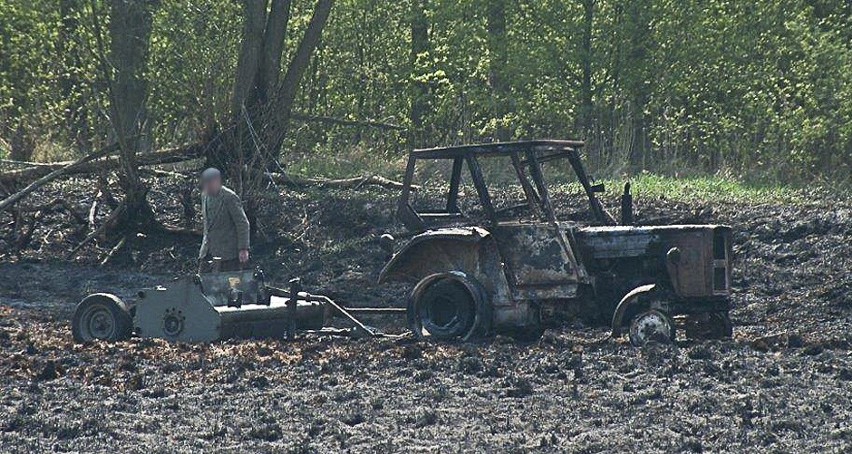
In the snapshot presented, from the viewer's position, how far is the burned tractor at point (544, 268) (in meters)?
15.0

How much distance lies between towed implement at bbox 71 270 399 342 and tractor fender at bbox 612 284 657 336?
7.13 ft

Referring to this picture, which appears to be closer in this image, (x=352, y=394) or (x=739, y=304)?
(x=352, y=394)

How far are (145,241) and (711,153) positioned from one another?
43.7 feet

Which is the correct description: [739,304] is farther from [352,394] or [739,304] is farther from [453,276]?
[352,394]

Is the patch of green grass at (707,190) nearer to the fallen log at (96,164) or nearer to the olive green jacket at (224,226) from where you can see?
the fallen log at (96,164)

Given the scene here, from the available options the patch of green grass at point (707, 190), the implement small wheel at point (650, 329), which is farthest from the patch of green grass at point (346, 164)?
the implement small wheel at point (650, 329)

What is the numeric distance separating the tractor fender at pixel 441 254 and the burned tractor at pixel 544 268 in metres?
→ 0.01

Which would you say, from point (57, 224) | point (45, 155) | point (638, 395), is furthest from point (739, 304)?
point (45, 155)

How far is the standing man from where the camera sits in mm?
16141

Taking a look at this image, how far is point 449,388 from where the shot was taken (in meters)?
12.5

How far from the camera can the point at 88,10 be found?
2720 cm

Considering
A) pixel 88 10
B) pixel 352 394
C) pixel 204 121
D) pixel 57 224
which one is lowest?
pixel 352 394

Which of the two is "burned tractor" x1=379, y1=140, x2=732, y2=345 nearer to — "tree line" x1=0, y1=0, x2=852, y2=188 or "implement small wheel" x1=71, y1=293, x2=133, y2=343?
"implement small wheel" x1=71, y1=293, x2=133, y2=343

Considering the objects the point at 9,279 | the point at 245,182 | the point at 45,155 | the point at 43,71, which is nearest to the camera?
the point at 9,279
